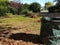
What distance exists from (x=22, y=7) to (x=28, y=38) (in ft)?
72.5

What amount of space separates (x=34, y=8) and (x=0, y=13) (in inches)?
436

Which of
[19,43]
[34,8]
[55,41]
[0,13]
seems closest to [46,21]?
[19,43]

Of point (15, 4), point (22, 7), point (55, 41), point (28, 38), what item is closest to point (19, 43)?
point (28, 38)

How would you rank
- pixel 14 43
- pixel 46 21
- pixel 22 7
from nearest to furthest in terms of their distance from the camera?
pixel 46 21
pixel 14 43
pixel 22 7

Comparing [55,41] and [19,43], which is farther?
[19,43]

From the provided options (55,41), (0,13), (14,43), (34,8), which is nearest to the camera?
(55,41)

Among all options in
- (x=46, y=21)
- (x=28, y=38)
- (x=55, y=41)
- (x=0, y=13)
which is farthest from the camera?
(x=0, y=13)

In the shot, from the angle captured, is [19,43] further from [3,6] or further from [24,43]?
[3,6]

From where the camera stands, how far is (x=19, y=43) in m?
5.95

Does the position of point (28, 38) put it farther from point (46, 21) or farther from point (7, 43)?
point (46, 21)

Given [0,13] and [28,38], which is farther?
[0,13]

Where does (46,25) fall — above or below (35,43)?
above

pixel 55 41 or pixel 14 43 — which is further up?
pixel 55 41

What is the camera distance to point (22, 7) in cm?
2888
